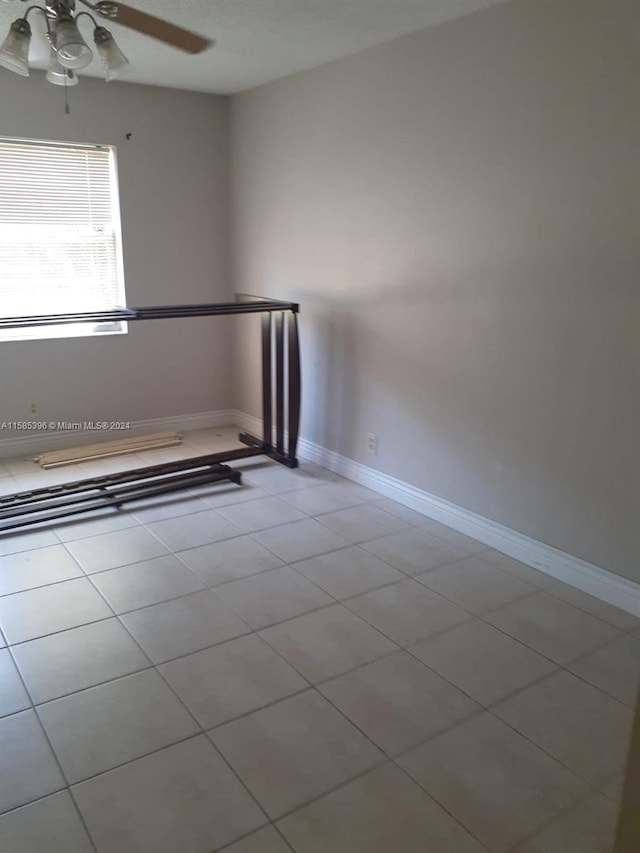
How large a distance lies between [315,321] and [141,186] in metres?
1.48

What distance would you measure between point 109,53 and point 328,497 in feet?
7.48

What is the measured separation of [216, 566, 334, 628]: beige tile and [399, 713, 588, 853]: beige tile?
777 mm

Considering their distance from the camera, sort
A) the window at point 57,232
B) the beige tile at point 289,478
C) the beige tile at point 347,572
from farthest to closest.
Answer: the window at point 57,232 < the beige tile at point 289,478 < the beige tile at point 347,572

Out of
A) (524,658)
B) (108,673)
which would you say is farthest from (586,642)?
(108,673)

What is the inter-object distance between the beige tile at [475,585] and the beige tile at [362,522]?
1.42 ft

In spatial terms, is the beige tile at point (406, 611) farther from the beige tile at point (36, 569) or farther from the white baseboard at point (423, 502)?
the beige tile at point (36, 569)

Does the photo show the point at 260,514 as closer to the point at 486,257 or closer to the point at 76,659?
the point at 76,659

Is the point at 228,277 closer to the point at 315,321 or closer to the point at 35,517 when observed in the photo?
the point at 315,321

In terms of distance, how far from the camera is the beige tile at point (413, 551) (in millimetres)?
2887

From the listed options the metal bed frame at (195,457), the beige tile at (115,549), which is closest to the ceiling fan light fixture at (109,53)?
the metal bed frame at (195,457)

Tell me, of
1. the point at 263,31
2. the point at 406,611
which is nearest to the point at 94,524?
the point at 406,611

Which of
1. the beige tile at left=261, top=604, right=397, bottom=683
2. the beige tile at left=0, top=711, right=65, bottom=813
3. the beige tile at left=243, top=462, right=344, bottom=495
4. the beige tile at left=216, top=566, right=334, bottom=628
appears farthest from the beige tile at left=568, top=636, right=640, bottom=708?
the beige tile at left=243, top=462, right=344, bottom=495

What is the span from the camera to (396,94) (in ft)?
10.5

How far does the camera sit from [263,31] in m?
2.97
